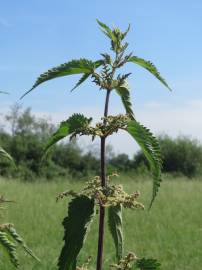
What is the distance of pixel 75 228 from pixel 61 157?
23.2 meters

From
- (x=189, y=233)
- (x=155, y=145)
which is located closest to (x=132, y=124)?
(x=155, y=145)

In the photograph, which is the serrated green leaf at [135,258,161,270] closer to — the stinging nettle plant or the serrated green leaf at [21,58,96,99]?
the stinging nettle plant

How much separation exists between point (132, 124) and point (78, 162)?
2326 cm

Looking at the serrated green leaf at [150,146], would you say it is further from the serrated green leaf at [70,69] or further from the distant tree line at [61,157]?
the distant tree line at [61,157]

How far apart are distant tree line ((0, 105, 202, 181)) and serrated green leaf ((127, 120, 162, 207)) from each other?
1746 cm

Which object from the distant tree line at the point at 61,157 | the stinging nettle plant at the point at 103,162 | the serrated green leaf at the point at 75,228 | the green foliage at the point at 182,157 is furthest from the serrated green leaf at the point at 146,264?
the green foliage at the point at 182,157

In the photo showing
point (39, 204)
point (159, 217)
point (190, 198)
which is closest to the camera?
point (159, 217)

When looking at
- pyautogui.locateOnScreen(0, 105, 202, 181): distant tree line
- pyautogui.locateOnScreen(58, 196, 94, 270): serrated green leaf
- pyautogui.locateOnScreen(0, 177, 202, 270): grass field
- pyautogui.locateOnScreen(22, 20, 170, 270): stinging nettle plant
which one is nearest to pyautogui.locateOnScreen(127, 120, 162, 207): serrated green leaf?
pyautogui.locateOnScreen(22, 20, 170, 270): stinging nettle plant

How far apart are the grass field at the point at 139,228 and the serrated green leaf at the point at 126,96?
401 cm

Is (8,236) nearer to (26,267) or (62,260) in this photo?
(62,260)

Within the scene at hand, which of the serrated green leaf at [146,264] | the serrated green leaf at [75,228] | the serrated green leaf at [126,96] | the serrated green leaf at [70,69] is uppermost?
the serrated green leaf at [70,69]

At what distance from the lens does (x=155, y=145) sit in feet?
2.97

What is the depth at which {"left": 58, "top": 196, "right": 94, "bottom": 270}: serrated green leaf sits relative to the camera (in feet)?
2.91

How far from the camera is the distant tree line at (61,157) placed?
22.3 m
